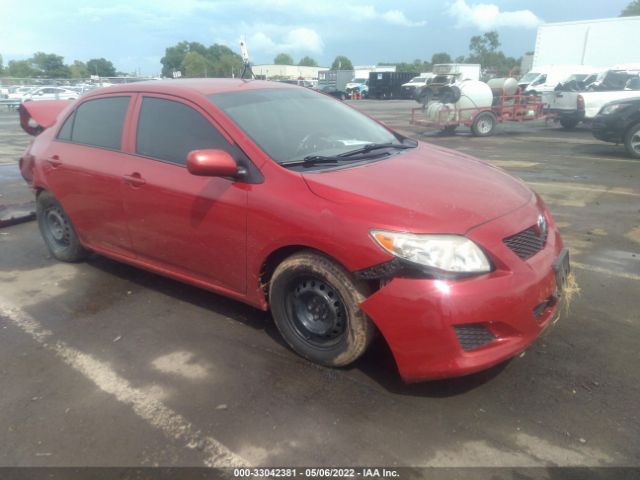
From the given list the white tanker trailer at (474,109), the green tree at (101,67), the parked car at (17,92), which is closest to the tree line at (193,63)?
the green tree at (101,67)

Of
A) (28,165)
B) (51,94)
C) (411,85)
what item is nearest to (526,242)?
(28,165)

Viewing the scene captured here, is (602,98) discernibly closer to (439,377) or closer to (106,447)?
(439,377)

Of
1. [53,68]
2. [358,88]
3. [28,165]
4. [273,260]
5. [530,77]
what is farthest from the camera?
[53,68]

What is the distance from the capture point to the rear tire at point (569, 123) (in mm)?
16125

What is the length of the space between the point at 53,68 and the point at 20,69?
1735 centimetres

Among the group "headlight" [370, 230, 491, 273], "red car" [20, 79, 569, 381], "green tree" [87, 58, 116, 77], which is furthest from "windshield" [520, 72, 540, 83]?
"green tree" [87, 58, 116, 77]

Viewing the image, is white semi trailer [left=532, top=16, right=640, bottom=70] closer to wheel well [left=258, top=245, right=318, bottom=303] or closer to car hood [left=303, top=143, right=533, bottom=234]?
car hood [left=303, top=143, right=533, bottom=234]

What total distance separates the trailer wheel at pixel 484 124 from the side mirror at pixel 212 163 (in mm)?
14236

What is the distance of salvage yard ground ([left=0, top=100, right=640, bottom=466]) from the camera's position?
94.9 inches

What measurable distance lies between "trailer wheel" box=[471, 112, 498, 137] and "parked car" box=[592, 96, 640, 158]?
531cm

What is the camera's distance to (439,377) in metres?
2.58

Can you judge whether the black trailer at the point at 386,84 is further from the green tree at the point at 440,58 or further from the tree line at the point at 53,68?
the green tree at the point at 440,58

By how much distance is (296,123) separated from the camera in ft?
11.8

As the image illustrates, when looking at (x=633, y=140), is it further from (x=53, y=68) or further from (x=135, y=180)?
(x=53, y=68)
